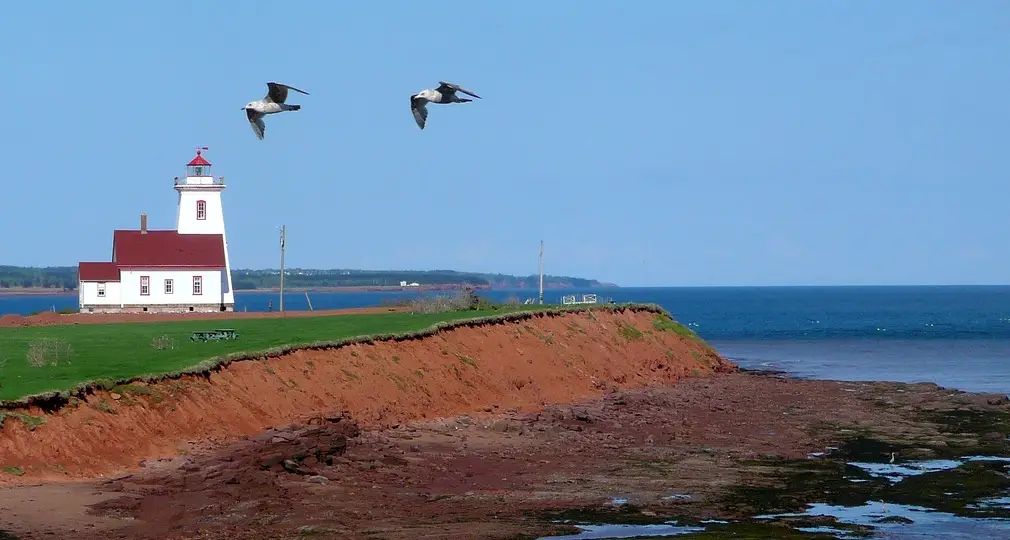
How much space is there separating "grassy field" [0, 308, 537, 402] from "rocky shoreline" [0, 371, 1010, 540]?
11.2ft

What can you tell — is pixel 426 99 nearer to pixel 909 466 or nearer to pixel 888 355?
pixel 909 466

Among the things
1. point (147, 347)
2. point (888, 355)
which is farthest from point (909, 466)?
point (888, 355)

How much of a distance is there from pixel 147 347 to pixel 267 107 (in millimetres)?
14915

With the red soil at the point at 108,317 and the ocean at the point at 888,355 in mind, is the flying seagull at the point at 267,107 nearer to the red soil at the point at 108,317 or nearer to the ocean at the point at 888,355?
the ocean at the point at 888,355

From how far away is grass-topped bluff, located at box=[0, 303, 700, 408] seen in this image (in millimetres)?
25016

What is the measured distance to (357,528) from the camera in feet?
59.9

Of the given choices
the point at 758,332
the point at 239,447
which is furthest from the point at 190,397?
the point at 758,332

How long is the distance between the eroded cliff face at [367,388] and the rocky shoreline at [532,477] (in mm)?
959

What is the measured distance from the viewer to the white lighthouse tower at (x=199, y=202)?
73188 mm

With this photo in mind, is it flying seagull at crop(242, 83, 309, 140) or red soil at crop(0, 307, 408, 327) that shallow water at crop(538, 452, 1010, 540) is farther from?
red soil at crop(0, 307, 408, 327)

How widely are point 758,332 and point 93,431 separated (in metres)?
82.5

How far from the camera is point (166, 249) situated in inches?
2771

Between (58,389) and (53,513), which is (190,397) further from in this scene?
(53,513)

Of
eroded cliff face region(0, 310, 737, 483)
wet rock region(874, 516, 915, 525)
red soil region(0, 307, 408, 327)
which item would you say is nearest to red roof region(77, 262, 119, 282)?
red soil region(0, 307, 408, 327)
